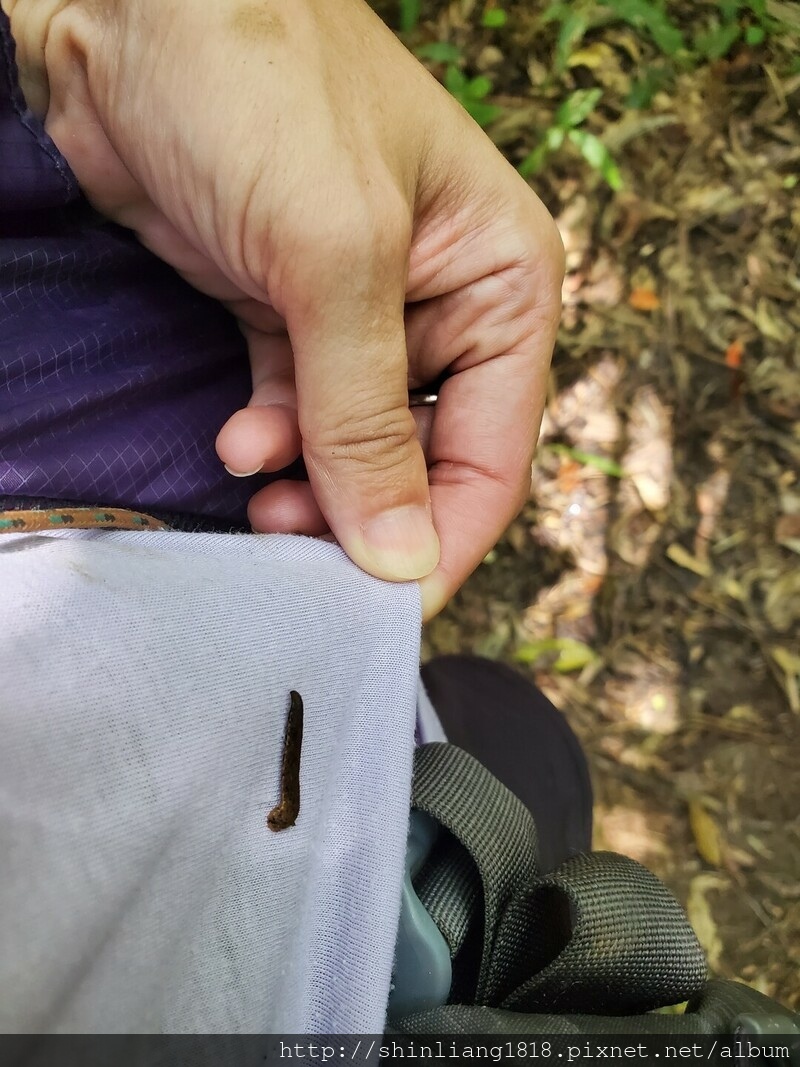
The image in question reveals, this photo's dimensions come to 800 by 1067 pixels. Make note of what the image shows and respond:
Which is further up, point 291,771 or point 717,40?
point 717,40

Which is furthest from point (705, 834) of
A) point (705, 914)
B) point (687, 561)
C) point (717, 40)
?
point (717, 40)

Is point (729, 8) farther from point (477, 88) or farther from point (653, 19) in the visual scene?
point (477, 88)

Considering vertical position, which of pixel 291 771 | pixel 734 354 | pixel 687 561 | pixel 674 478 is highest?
pixel 291 771

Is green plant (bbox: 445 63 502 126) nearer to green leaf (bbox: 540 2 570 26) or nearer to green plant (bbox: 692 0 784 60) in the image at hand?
green leaf (bbox: 540 2 570 26)

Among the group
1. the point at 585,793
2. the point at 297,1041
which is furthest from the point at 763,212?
the point at 297,1041

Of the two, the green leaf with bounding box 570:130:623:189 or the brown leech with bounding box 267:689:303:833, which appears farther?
the green leaf with bounding box 570:130:623:189

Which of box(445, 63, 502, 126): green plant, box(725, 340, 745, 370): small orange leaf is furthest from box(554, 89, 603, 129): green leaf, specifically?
box(725, 340, 745, 370): small orange leaf

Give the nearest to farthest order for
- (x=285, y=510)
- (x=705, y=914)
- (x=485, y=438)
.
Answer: (x=285, y=510) < (x=485, y=438) < (x=705, y=914)
